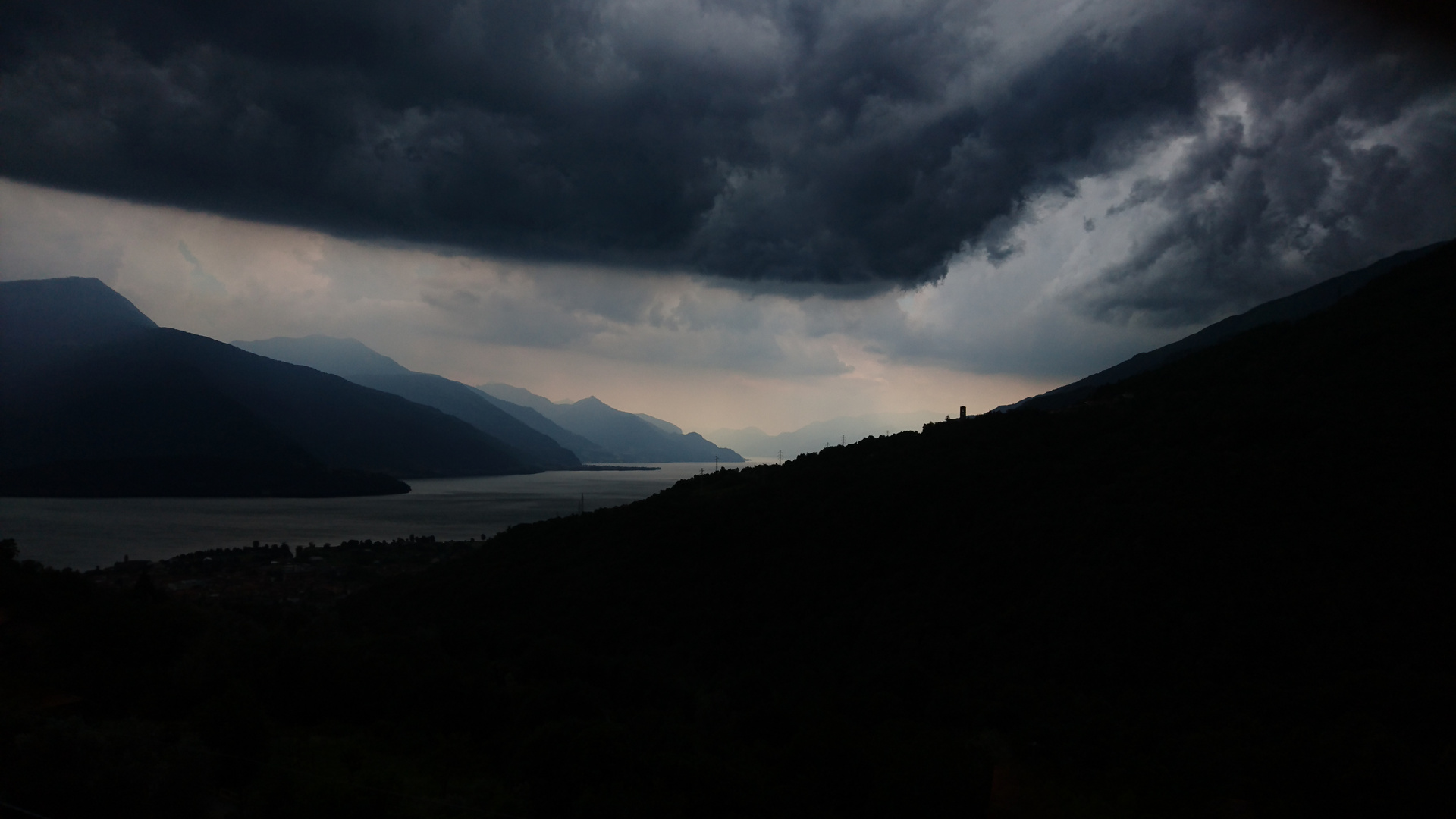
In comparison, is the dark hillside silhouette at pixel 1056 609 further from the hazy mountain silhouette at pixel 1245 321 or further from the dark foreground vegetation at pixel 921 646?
the hazy mountain silhouette at pixel 1245 321

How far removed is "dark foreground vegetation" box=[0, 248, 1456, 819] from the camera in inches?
563

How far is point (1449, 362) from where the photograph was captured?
126 ft

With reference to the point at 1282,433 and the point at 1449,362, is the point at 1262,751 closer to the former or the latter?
the point at 1282,433

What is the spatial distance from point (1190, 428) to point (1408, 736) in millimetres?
31191

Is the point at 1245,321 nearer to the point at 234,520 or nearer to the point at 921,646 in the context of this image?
the point at 921,646

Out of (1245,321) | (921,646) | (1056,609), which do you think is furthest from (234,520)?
(1245,321)

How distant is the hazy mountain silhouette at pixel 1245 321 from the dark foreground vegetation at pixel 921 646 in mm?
39753

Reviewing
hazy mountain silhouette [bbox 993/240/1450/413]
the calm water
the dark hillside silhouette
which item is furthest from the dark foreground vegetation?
the calm water

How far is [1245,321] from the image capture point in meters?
122

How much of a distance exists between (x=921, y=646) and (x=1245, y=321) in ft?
385

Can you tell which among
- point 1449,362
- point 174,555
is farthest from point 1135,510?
point 174,555

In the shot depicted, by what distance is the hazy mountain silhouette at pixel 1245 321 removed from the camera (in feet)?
311

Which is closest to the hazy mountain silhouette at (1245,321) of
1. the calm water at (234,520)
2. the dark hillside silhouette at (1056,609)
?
the dark hillside silhouette at (1056,609)

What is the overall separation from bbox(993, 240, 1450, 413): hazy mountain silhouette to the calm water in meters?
67.9
